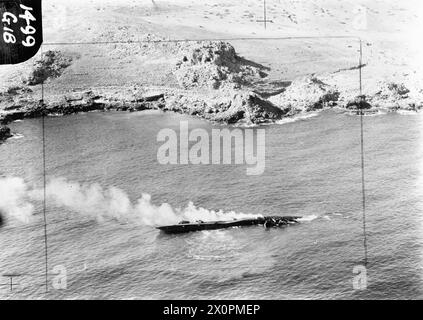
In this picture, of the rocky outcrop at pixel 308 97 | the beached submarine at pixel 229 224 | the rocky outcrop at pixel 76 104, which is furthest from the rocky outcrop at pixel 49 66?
the rocky outcrop at pixel 308 97

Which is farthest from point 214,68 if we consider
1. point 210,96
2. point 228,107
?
point 228,107

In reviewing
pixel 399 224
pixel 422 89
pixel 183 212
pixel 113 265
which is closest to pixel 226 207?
pixel 183 212

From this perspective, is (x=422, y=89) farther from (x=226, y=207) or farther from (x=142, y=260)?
(x=142, y=260)

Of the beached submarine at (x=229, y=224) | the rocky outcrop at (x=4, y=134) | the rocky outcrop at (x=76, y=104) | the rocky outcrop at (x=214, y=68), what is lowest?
the beached submarine at (x=229, y=224)

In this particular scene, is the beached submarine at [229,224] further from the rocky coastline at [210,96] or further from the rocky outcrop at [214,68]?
the rocky outcrop at [214,68]

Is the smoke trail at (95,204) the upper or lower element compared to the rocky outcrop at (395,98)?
lower

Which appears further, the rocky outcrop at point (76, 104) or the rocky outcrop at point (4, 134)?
the rocky outcrop at point (76, 104)
